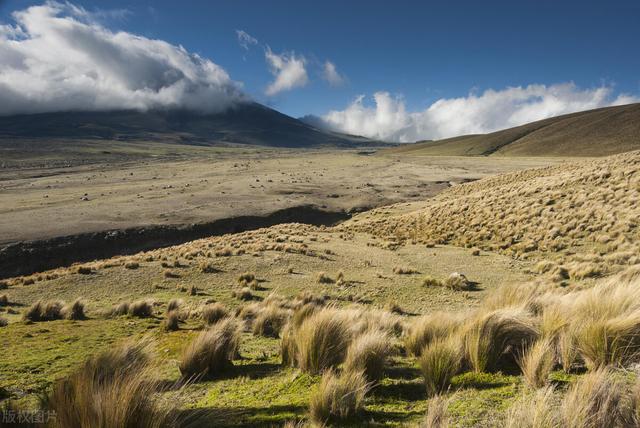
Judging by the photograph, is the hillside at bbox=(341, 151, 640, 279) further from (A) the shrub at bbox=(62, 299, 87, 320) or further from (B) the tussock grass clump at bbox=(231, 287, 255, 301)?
(A) the shrub at bbox=(62, 299, 87, 320)

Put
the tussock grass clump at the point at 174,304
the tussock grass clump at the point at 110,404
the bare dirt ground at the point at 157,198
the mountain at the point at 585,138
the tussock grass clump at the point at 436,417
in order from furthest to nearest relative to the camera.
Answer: the mountain at the point at 585,138, the bare dirt ground at the point at 157,198, the tussock grass clump at the point at 174,304, the tussock grass clump at the point at 436,417, the tussock grass clump at the point at 110,404

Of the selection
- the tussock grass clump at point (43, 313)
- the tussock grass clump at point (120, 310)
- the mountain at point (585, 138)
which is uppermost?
the mountain at point (585, 138)

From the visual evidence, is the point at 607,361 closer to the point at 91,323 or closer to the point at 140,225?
the point at 91,323

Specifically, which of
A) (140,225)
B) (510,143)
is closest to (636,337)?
(140,225)

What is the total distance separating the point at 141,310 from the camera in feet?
31.5

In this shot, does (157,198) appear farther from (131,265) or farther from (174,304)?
(174,304)

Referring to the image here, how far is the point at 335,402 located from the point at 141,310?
7845mm

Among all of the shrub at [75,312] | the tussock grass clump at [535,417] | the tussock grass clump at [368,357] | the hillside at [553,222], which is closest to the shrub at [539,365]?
the tussock grass clump at [535,417]

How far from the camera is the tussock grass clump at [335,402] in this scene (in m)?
3.44

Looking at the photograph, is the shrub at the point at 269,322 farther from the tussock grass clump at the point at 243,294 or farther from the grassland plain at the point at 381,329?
the tussock grass clump at the point at 243,294

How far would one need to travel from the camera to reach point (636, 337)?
164 inches

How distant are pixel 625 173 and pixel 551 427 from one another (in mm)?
32603

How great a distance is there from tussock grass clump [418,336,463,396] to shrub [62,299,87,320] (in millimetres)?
8785

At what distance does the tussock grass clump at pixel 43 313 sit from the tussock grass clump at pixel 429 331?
8669mm
